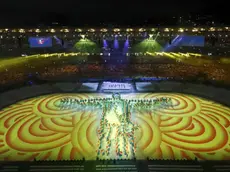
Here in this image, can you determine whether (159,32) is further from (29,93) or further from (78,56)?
(29,93)

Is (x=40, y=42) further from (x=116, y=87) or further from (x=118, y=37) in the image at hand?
(x=116, y=87)

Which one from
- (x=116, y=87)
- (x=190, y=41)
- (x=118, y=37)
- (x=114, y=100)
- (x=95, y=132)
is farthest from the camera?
(x=118, y=37)

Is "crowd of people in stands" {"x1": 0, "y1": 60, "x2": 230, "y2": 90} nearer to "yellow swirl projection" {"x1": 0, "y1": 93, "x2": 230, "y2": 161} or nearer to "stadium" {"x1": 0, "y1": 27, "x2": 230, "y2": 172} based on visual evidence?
"stadium" {"x1": 0, "y1": 27, "x2": 230, "y2": 172}

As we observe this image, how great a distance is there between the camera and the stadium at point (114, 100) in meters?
20.1

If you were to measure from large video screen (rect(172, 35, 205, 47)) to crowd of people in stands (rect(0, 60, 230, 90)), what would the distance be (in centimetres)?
458

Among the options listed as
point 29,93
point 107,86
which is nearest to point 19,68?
point 29,93

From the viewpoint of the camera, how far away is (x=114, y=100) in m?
31.3

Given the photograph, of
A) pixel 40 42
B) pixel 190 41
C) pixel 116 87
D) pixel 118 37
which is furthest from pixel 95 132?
pixel 190 41

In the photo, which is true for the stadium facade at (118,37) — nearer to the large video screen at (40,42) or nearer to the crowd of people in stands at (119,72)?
the large video screen at (40,42)

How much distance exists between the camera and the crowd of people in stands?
132 feet

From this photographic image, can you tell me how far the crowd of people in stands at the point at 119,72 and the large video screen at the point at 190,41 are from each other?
15.0 ft

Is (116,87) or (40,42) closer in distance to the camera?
(116,87)

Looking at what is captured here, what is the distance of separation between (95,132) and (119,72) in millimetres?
22140

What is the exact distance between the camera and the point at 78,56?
155ft
